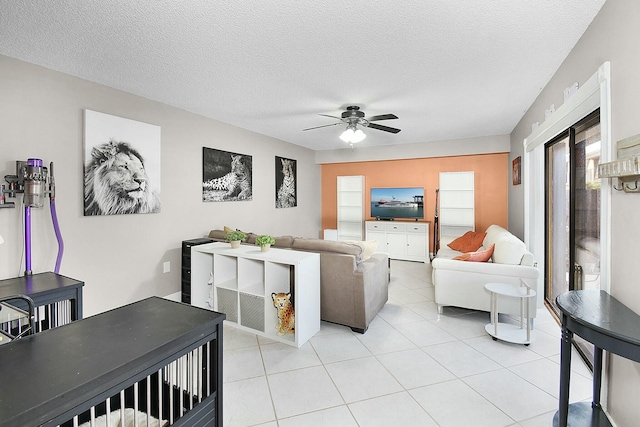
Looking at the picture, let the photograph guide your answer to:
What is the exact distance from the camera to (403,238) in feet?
20.8

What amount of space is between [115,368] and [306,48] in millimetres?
2301

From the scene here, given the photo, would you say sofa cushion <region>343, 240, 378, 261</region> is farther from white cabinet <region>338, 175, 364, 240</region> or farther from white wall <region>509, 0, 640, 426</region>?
white cabinet <region>338, 175, 364, 240</region>

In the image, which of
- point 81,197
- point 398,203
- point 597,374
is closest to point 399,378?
point 597,374

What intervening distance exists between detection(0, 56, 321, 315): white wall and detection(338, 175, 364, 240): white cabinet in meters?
2.96

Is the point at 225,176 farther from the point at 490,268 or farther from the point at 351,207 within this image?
the point at 490,268

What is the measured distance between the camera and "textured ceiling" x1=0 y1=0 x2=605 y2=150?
6.06ft

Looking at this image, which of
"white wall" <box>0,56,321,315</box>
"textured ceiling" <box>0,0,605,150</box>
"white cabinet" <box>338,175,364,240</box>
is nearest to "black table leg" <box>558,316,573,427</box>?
"textured ceiling" <box>0,0,605,150</box>

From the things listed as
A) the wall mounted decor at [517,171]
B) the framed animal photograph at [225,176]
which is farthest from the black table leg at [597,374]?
the framed animal photograph at [225,176]

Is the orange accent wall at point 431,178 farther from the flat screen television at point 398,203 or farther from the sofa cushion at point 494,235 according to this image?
the sofa cushion at point 494,235

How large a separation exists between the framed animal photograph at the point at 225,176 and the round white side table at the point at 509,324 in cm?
361

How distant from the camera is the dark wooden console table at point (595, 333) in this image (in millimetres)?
1239

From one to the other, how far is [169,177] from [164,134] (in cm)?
52

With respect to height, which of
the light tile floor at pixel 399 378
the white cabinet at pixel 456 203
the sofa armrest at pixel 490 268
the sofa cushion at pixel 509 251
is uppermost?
the white cabinet at pixel 456 203

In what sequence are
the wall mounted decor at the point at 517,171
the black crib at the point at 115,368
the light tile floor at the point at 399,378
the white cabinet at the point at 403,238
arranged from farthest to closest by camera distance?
the white cabinet at the point at 403,238
the wall mounted decor at the point at 517,171
the light tile floor at the point at 399,378
the black crib at the point at 115,368
